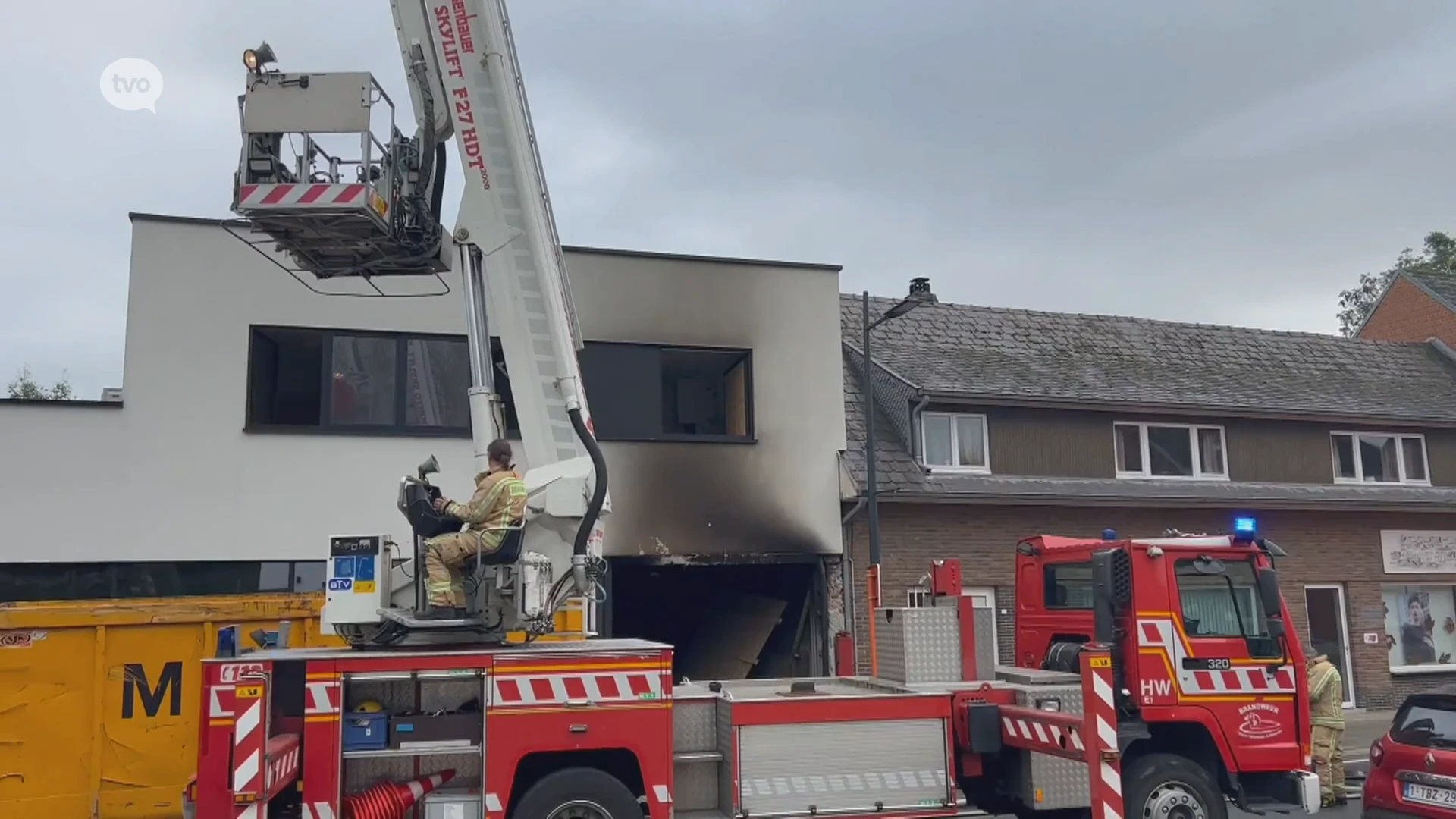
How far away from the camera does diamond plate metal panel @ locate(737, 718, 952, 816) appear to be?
24.6 ft

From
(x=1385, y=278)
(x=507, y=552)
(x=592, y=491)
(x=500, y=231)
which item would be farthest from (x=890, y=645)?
(x=1385, y=278)

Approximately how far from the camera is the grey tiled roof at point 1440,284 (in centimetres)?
2452

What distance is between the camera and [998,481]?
16.5 metres

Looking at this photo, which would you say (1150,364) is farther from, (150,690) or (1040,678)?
(150,690)

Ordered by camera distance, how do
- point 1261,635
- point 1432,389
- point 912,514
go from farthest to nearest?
point 1432,389 → point 912,514 → point 1261,635

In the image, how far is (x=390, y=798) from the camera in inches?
271

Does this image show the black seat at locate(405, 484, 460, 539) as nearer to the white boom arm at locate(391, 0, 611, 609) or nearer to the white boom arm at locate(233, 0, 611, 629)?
the white boom arm at locate(233, 0, 611, 629)

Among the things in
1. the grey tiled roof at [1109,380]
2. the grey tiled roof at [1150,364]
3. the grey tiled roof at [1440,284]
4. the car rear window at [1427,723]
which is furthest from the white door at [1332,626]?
the car rear window at [1427,723]

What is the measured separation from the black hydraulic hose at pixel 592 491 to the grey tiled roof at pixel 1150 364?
9.08 m

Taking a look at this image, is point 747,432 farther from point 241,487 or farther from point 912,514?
point 241,487

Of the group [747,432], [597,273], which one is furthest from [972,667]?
[597,273]

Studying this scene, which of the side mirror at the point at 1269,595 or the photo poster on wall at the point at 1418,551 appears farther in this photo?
the photo poster on wall at the point at 1418,551

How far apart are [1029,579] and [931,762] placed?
2698mm

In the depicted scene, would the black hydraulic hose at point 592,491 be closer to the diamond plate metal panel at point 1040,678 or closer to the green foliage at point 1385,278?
the diamond plate metal panel at point 1040,678
